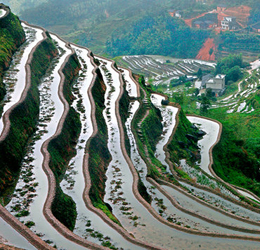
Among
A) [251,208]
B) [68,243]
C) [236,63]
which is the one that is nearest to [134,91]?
[251,208]

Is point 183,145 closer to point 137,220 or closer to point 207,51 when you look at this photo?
point 137,220

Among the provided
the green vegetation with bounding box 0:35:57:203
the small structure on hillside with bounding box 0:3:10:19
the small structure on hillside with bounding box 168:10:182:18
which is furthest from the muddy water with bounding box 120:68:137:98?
the small structure on hillside with bounding box 168:10:182:18

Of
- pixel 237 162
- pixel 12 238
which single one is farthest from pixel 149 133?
pixel 12 238

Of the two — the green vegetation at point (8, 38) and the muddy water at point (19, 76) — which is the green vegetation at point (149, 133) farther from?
the green vegetation at point (8, 38)

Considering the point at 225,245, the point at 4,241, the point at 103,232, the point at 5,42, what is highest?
the point at 5,42

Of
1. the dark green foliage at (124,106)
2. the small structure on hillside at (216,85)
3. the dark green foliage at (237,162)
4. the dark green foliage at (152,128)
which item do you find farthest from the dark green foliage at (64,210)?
the small structure on hillside at (216,85)

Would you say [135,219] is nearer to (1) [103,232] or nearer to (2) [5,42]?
(1) [103,232]
